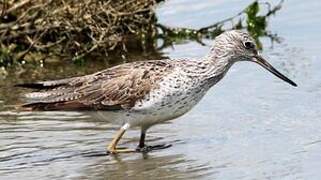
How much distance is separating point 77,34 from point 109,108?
3622mm

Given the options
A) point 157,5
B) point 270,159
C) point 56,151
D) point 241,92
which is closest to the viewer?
point 270,159

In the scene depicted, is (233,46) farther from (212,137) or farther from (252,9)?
(252,9)

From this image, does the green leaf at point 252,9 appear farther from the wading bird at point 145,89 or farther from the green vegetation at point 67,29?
the wading bird at point 145,89

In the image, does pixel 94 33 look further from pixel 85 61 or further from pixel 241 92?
pixel 241 92

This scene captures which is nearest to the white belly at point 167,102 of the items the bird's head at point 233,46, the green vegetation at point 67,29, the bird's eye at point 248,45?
the bird's head at point 233,46

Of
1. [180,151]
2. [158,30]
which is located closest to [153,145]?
[180,151]

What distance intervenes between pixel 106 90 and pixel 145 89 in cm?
35

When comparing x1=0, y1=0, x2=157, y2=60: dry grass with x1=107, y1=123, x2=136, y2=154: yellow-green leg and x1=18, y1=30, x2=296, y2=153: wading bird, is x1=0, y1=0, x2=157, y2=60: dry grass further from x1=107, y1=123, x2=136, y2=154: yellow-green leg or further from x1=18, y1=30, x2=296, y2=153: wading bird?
x1=107, y1=123, x2=136, y2=154: yellow-green leg

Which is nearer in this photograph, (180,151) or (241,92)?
(180,151)

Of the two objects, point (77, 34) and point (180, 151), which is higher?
point (77, 34)

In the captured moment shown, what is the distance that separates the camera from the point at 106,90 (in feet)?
27.5

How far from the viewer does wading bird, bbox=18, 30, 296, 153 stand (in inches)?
317

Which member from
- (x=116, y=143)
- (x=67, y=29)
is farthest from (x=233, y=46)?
(x=67, y=29)

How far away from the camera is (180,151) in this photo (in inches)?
317
